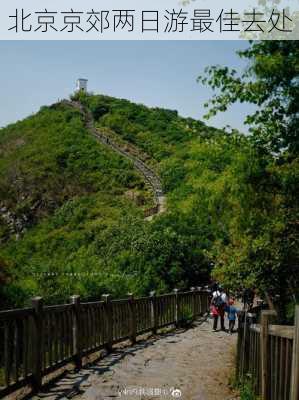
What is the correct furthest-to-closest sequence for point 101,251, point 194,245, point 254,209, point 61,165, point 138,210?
→ point 61,165
point 138,210
point 101,251
point 194,245
point 254,209

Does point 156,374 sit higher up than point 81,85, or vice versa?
point 81,85

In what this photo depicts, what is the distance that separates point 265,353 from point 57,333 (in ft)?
11.1

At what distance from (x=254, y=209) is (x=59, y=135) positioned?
6185 cm

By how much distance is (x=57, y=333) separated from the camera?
888cm

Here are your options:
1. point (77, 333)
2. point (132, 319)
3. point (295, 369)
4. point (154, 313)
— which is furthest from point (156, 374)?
point (154, 313)

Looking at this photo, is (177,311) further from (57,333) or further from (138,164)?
(138,164)

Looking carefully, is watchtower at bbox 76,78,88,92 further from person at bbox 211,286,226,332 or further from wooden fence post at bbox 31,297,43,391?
wooden fence post at bbox 31,297,43,391

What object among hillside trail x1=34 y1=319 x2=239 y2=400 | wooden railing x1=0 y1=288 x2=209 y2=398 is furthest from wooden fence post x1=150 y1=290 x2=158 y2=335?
hillside trail x1=34 y1=319 x2=239 y2=400

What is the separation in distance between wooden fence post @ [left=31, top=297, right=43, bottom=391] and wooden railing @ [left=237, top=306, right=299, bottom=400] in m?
2.89

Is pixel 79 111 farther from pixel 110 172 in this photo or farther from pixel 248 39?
pixel 248 39

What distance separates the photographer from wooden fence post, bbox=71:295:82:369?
9.77 meters

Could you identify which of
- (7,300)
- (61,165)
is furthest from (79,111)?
(7,300)

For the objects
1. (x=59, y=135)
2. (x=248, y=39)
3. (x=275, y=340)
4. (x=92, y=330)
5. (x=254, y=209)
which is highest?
(x=59, y=135)

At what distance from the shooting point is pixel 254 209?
12.3m
